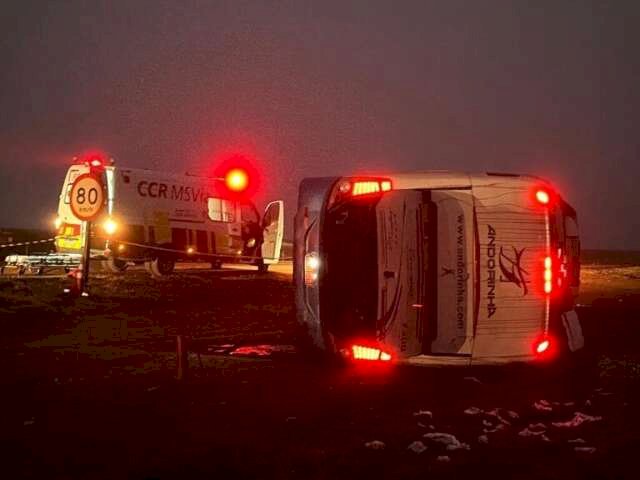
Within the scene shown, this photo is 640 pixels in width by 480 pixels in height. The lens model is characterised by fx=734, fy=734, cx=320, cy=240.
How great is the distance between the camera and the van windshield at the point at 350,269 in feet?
22.1

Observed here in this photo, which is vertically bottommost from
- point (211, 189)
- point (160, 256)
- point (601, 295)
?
point (601, 295)

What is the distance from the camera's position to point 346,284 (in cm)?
727

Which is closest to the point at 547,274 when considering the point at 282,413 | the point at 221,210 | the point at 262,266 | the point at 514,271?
the point at 514,271

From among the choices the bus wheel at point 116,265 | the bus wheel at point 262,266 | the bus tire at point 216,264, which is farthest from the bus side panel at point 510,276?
the bus wheel at point 262,266

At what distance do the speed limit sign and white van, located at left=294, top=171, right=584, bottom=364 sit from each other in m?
7.77

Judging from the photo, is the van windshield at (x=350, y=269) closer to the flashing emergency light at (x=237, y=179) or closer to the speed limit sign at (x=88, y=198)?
the speed limit sign at (x=88, y=198)

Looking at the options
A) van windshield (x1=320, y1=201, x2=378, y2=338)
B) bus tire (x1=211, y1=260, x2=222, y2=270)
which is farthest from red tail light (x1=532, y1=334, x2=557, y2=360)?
bus tire (x1=211, y1=260, x2=222, y2=270)

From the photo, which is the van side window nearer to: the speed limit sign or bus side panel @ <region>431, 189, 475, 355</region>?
the speed limit sign

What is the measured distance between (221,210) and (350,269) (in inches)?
541

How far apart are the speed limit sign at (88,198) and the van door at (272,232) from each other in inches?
324

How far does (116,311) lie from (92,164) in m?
3.19

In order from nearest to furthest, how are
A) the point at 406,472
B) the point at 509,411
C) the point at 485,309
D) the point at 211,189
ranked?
the point at 406,472, the point at 509,411, the point at 485,309, the point at 211,189

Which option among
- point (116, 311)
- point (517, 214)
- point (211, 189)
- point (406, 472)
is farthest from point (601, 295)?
point (406, 472)

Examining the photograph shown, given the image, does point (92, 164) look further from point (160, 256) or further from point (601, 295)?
point (601, 295)
